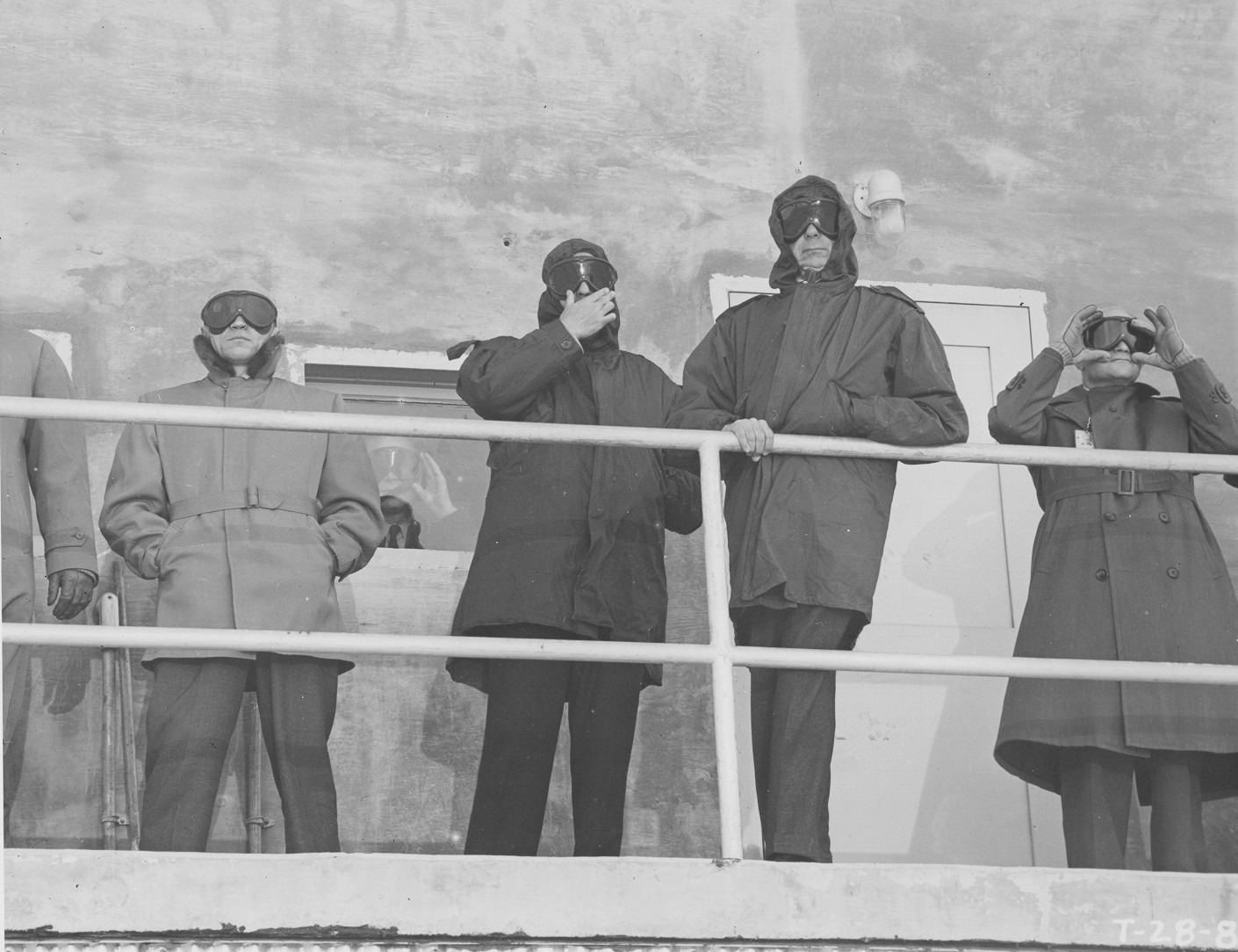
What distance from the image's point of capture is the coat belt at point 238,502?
5.39 m

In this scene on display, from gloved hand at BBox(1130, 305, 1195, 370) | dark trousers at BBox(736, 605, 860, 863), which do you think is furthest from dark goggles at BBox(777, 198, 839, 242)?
dark trousers at BBox(736, 605, 860, 863)

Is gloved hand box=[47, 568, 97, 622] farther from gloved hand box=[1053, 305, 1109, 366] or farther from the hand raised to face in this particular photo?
gloved hand box=[1053, 305, 1109, 366]

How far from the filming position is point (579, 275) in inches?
220

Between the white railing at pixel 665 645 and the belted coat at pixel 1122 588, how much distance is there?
0.23 meters

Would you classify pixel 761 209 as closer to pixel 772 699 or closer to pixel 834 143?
pixel 834 143

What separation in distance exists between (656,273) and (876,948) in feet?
10.4

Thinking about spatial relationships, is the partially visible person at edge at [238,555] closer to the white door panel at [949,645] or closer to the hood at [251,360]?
the hood at [251,360]

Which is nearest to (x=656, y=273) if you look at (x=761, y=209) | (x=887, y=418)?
(x=761, y=209)

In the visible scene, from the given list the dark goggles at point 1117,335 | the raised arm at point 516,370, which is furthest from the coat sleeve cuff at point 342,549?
the dark goggles at point 1117,335

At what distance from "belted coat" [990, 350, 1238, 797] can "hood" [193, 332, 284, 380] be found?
1.91 metres

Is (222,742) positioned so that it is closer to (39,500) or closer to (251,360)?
(39,500)

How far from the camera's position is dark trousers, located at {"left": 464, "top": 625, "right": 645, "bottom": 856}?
513cm

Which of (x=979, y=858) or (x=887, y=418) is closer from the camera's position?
(x=887, y=418)

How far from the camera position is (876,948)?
4691 mm
